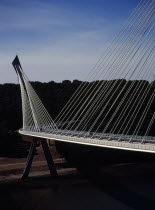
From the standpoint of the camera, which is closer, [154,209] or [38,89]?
[154,209]

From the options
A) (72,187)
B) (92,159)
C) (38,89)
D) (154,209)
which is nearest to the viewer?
(154,209)

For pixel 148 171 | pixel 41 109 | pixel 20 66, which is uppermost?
pixel 20 66

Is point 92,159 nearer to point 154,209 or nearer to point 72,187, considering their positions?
point 72,187

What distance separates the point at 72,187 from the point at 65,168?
7.63 metres

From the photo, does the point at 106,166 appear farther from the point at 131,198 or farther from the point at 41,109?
the point at 131,198

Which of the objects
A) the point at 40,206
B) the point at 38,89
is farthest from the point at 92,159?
the point at 38,89

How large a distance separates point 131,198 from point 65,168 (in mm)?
12726

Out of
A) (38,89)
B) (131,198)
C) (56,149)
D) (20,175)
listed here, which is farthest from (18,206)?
(38,89)

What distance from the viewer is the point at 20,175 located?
104 feet

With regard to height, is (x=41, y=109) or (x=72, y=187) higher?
(x=41, y=109)

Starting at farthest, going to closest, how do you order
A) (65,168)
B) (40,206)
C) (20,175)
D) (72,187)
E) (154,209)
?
(65,168) < (20,175) < (72,187) < (40,206) < (154,209)

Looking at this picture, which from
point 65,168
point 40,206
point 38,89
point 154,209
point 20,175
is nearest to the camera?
point 154,209

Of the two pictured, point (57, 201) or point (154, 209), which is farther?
point (57, 201)

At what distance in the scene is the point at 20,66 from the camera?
128 feet
